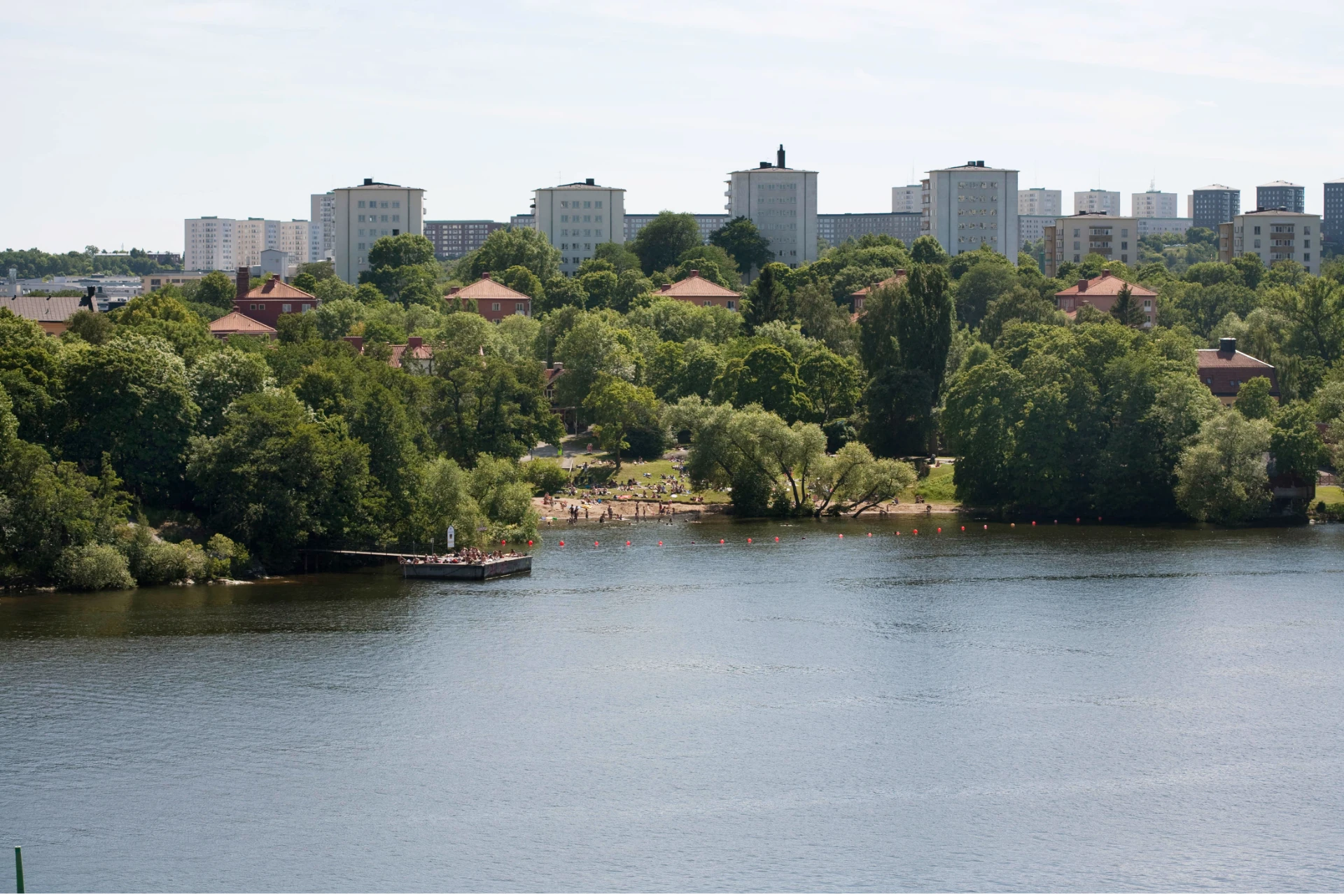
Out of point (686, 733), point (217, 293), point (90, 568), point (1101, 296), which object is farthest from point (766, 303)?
point (686, 733)

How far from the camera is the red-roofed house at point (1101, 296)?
151 m

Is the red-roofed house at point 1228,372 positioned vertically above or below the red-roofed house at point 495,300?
below

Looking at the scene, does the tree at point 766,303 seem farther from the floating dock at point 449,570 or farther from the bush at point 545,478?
the floating dock at point 449,570

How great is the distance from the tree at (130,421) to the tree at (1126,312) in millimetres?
76090

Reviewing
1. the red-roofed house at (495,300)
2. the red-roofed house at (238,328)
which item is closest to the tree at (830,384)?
the red-roofed house at (238,328)

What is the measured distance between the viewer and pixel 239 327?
12481 cm

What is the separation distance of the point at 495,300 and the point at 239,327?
31.2m

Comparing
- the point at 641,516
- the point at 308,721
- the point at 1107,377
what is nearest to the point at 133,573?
the point at 308,721

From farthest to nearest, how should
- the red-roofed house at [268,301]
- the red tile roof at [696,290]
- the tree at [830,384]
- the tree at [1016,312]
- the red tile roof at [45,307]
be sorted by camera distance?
1. the red tile roof at [696,290]
2. the red-roofed house at [268,301]
3. the tree at [1016,312]
4. the red tile roof at [45,307]
5. the tree at [830,384]

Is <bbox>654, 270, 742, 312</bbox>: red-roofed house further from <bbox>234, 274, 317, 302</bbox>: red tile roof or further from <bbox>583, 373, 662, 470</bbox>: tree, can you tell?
<bbox>583, 373, 662, 470</bbox>: tree

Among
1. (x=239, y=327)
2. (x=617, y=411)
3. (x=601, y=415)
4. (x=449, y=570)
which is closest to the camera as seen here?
(x=449, y=570)

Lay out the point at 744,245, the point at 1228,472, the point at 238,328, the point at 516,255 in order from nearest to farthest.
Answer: the point at 1228,472 → the point at 238,328 → the point at 516,255 → the point at 744,245

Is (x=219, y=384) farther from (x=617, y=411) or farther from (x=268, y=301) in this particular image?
(x=268, y=301)

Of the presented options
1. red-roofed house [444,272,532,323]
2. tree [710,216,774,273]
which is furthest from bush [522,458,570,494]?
tree [710,216,774,273]
